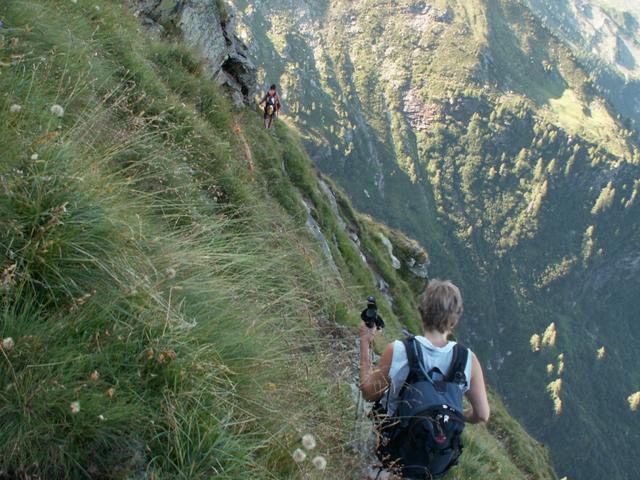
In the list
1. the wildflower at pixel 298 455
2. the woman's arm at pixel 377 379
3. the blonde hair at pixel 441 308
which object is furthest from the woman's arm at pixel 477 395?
the wildflower at pixel 298 455

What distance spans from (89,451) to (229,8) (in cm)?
1932

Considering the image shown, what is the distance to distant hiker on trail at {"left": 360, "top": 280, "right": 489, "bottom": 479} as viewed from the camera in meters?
3.93

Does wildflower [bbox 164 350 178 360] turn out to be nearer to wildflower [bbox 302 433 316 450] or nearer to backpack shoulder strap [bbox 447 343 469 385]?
wildflower [bbox 302 433 316 450]

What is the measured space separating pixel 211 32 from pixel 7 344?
15.8 m

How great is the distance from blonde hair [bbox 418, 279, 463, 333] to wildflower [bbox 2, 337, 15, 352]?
3242 mm

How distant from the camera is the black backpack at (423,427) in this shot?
12.8 ft

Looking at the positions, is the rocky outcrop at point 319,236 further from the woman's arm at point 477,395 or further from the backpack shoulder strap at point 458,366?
the backpack shoulder strap at point 458,366

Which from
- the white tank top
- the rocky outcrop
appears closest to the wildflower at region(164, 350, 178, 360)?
the white tank top

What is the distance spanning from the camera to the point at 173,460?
97.4 inches

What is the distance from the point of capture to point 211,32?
53.3ft

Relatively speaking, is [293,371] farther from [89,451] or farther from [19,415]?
[19,415]

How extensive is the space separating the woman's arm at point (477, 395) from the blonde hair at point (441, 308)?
0.37 meters

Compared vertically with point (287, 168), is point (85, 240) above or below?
above

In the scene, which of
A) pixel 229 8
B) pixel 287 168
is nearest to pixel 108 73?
pixel 287 168
